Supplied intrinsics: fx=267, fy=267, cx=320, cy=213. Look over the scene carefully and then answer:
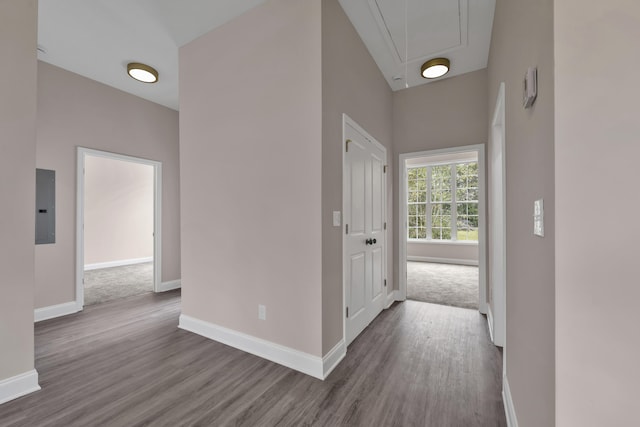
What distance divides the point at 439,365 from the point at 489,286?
150 cm

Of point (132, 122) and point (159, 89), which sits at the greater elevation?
point (159, 89)

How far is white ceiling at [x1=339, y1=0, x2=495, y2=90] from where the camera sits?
2372mm

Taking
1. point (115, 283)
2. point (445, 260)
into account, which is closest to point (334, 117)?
point (115, 283)

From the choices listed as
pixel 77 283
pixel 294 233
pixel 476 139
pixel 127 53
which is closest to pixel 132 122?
pixel 127 53

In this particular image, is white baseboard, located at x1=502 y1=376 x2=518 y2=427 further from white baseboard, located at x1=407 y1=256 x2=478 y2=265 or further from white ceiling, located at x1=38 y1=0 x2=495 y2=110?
white baseboard, located at x1=407 y1=256 x2=478 y2=265

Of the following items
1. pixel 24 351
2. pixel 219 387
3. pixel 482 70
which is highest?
pixel 482 70

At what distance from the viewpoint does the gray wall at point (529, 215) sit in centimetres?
91

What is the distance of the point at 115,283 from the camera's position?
4918 mm

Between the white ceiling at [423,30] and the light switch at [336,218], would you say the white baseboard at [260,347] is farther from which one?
the white ceiling at [423,30]

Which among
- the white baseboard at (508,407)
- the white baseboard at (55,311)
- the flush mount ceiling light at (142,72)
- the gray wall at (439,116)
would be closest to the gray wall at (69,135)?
the white baseboard at (55,311)

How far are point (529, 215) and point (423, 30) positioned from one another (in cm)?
237

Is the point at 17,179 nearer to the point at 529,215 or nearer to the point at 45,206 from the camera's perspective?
the point at 45,206
